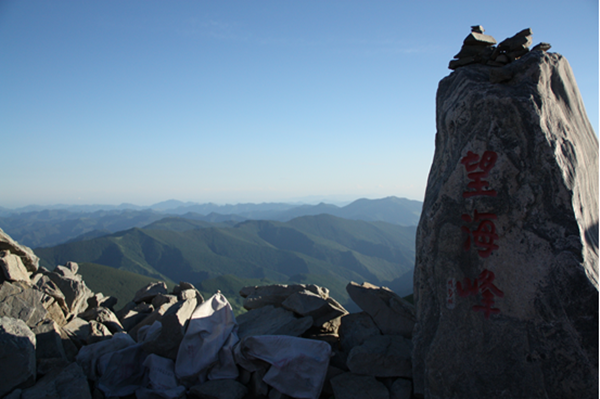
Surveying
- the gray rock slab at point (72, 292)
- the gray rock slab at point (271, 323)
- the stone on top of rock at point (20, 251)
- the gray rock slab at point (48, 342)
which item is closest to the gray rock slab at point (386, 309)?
the gray rock slab at point (271, 323)

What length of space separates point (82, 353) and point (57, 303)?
265 cm

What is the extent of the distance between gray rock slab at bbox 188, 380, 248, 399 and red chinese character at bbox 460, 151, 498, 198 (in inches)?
236

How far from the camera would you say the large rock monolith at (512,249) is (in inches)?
199

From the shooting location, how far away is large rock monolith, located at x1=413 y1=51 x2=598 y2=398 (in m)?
5.07

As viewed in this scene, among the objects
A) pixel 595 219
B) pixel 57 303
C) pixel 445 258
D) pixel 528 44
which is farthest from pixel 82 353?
pixel 528 44

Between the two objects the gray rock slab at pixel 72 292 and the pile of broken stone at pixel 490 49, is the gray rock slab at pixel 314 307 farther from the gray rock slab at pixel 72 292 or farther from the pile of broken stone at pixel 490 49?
the gray rock slab at pixel 72 292

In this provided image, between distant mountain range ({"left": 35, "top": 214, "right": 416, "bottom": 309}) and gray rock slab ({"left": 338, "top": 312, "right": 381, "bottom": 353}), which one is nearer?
gray rock slab ({"left": 338, "top": 312, "right": 381, "bottom": 353})

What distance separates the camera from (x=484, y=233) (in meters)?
5.70

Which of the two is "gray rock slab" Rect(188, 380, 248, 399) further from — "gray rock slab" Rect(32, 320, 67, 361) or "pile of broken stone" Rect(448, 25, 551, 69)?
"pile of broken stone" Rect(448, 25, 551, 69)

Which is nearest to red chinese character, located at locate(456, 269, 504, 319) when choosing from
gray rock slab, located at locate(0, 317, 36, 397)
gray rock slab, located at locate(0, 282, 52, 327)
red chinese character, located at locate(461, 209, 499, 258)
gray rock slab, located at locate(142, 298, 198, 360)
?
red chinese character, located at locate(461, 209, 499, 258)

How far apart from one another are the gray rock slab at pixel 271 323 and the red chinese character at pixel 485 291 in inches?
160

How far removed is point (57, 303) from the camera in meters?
10.0

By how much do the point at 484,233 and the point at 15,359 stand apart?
939 centimetres

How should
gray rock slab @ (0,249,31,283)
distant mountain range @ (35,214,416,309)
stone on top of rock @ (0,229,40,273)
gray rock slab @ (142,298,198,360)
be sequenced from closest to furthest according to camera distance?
gray rock slab @ (142,298,198,360) < gray rock slab @ (0,249,31,283) < stone on top of rock @ (0,229,40,273) < distant mountain range @ (35,214,416,309)
